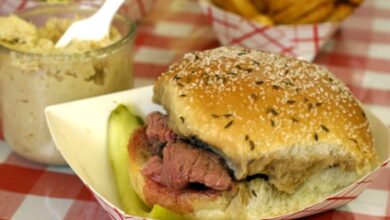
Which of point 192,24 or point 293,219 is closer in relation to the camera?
point 293,219

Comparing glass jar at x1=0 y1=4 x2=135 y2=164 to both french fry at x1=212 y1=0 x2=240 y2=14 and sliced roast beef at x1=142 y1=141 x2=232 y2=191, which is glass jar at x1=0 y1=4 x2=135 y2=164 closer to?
sliced roast beef at x1=142 y1=141 x2=232 y2=191

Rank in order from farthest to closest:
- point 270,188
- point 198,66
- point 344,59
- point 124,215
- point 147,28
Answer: point 147,28
point 344,59
point 198,66
point 270,188
point 124,215

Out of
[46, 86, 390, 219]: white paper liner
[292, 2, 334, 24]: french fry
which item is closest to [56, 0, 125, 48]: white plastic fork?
[46, 86, 390, 219]: white paper liner

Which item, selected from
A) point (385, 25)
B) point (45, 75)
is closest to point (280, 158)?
point (45, 75)

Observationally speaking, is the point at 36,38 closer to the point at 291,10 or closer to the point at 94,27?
the point at 94,27

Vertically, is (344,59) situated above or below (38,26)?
below

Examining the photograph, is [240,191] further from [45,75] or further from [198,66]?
[45,75]

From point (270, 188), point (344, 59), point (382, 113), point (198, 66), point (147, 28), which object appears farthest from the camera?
point (147, 28)
